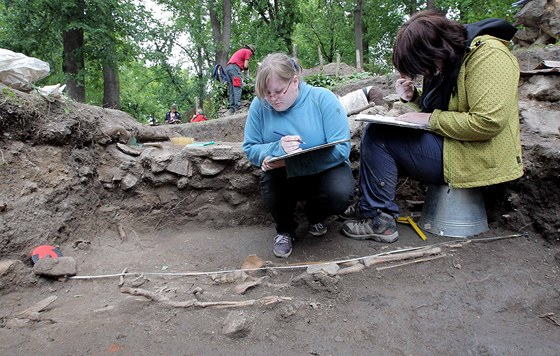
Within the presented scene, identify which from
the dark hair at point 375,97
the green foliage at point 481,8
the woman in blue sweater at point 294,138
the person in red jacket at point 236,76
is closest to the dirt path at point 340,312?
the woman in blue sweater at point 294,138

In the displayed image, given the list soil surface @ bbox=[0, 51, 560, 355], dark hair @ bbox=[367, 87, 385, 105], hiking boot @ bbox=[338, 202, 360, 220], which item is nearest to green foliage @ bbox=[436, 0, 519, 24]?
dark hair @ bbox=[367, 87, 385, 105]

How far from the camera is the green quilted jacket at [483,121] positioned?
205 cm

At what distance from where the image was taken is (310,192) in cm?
265

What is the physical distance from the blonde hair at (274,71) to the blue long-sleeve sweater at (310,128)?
0.16 meters

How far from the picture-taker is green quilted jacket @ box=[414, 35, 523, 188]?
205 centimetres

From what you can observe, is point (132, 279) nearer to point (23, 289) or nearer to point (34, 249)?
point (23, 289)

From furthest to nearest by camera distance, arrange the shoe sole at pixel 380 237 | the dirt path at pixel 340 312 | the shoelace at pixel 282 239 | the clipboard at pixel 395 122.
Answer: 1. the shoelace at pixel 282 239
2. the shoe sole at pixel 380 237
3. the clipboard at pixel 395 122
4. the dirt path at pixel 340 312

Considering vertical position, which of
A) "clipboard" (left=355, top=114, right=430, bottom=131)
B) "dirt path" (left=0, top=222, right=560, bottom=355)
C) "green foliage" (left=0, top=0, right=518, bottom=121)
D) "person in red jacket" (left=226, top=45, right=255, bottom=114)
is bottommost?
"dirt path" (left=0, top=222, right=560, bottom=355)

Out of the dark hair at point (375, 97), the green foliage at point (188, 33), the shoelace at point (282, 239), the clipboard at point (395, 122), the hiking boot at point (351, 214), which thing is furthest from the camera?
the green foliage at point (188, 33)

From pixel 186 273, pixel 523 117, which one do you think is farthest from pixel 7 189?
pixel 523 117

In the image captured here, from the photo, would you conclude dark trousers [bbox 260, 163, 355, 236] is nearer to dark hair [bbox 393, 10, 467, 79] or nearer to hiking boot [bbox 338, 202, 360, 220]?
hiking boot [bbox 338, 202, 360, 220]

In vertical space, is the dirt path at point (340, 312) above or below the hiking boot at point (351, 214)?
below

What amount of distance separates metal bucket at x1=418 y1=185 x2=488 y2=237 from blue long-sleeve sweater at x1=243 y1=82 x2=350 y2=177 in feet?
2.40

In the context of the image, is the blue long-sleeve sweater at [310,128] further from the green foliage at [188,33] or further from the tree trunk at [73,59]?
the tree trunk at [73,59]
